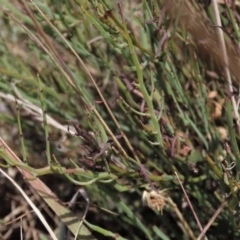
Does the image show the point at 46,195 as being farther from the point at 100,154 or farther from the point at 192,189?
the point at 192,189

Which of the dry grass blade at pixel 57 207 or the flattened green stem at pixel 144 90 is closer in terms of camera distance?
the flattened green stem at pixel 144 90

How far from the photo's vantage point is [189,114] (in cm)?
132

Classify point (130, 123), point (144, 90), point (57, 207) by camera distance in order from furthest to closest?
point (130, 123) → point (57, 207) → point (144, 90)

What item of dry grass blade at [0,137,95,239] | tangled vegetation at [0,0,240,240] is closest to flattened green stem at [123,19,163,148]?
tangled vegetation at [0,0,240,240]

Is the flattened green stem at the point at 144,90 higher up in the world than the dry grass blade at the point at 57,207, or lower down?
higher up

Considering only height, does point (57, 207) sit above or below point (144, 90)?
below

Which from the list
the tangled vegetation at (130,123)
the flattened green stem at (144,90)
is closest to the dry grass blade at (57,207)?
the tangled vegetation at (130,123)

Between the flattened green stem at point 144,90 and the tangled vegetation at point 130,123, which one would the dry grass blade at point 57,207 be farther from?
the flattened green stem at point 144,90

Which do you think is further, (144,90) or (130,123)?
(130,123)

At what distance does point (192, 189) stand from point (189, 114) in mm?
167

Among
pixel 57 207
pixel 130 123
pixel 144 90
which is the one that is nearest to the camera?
pixel 144 90

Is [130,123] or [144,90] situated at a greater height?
[144,90]

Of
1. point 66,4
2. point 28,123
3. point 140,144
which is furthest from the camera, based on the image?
point 28,123

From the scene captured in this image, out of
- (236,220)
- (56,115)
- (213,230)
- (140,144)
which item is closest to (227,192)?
(236,220)
